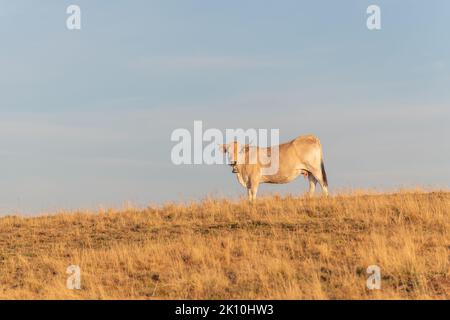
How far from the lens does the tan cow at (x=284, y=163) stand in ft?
81.7

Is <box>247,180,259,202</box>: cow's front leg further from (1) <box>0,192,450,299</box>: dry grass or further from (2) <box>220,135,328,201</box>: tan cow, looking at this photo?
(1) <box>0,192,450,299</box>: dry grass

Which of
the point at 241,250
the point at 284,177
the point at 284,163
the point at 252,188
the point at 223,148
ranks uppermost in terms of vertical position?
the point at 223,148

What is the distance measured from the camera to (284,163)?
2511 centimetres

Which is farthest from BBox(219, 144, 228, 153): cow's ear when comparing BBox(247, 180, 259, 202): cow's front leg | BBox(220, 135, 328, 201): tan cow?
BBox(247, 180, 259, 202): cow's front leg

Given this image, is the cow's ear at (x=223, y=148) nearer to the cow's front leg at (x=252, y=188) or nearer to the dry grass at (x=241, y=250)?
the cow's front leg at (x=252, y=188)

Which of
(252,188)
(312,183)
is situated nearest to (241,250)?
(252,188)

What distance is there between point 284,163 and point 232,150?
1957 millimetres

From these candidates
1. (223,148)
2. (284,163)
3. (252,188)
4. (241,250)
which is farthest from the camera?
(223,148)

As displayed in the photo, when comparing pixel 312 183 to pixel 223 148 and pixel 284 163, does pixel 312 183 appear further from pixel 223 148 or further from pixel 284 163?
pixel 223 148

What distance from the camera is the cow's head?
2497 centimetres

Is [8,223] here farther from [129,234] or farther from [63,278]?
[63,278]

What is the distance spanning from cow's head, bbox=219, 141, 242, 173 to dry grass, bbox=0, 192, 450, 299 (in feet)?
9.17
